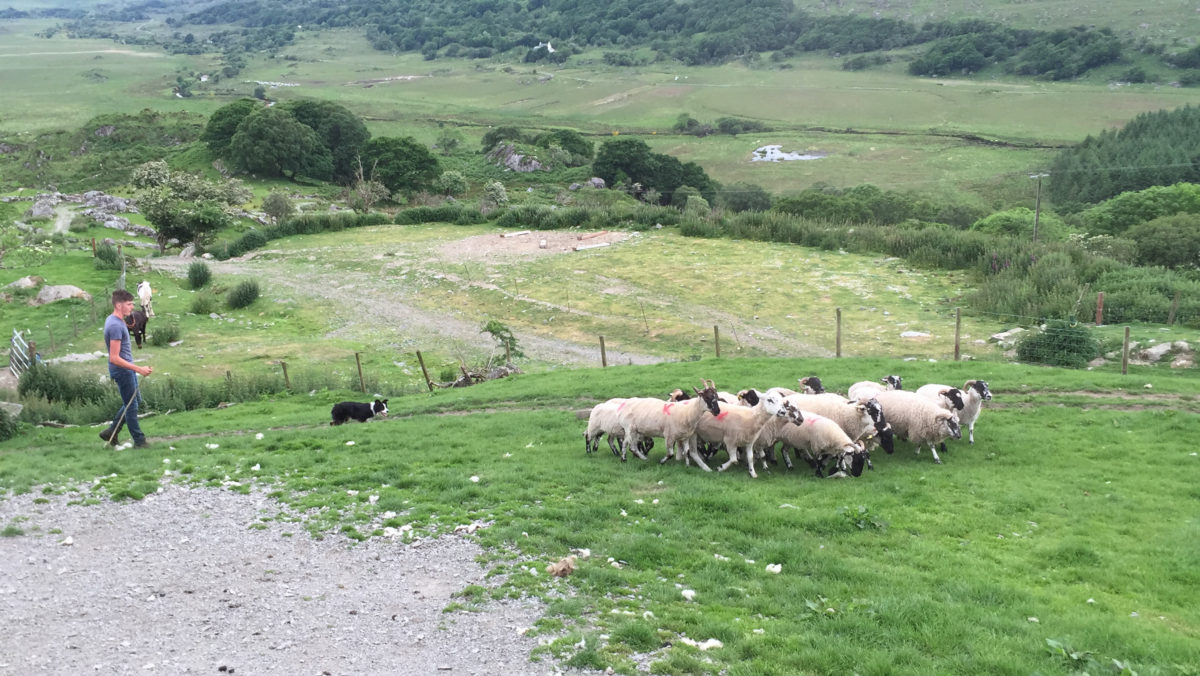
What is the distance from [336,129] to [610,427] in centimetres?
9080

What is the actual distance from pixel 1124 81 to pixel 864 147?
2368 inches

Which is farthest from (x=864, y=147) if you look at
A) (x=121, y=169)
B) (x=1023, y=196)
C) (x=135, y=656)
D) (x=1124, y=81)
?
(x=135, y=656)

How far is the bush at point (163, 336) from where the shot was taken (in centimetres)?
A: 3278

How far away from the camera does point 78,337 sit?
32781 mm

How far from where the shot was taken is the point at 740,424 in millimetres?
14617

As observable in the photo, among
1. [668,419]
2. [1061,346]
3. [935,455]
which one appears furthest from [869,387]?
[1061,346]

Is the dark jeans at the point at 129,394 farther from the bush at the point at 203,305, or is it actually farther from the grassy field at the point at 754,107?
the grassy field at the point at 754,107

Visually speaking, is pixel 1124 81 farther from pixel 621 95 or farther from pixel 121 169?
pixel 121 169

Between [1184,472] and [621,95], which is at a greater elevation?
[621,95]

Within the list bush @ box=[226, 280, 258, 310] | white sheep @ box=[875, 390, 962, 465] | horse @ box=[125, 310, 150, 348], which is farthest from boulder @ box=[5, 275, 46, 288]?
white sheep @ box=[875, 390, 962, 465]

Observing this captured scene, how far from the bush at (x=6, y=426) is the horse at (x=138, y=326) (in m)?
13.2

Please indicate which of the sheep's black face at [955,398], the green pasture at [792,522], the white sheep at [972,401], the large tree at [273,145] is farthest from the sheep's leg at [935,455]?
the large tree at [273,145]

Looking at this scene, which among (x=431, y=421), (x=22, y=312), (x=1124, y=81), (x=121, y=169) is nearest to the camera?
(x=431, y=421)

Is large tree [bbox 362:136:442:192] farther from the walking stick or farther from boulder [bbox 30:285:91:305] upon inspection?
the walking stick
